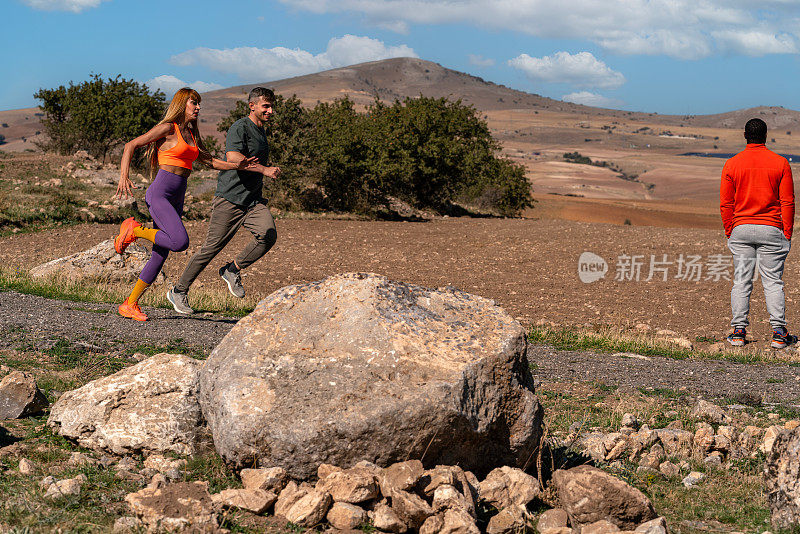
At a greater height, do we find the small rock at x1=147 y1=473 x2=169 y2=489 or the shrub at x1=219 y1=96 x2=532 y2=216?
the shrub at x1=219 y1=96 x2=532 y2=216

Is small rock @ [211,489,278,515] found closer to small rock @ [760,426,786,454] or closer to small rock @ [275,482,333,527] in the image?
small rock @ [275,482,333,527]

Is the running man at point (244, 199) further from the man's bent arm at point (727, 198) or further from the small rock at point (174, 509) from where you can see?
the man's bent arm at point (727, 198)

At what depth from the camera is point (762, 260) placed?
29.0ft

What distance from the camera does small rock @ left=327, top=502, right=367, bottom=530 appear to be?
3.39 meters

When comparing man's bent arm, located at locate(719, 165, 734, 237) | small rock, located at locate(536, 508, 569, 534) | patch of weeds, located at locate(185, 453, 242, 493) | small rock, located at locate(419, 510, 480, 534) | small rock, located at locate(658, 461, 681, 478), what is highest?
man's bent arm, located at locate(719, 165, 734, 237)

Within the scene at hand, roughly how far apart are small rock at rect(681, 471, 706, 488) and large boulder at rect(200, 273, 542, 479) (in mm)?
1056

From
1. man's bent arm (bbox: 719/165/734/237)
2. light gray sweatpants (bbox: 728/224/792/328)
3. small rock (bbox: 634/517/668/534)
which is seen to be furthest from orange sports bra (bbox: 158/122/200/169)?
light gray sweatpants (bbox: 728/224/792/328)

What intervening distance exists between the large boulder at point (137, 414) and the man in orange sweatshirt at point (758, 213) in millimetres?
6724

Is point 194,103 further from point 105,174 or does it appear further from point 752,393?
point 105,174

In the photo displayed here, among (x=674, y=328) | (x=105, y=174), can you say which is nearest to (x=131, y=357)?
(x=674, y=328)

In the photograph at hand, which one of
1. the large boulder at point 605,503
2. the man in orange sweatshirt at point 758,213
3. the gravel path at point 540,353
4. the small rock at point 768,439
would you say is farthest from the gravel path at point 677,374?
the large boulder at point 605,503

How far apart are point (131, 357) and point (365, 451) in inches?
139

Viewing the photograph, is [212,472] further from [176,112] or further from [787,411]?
[787,411]

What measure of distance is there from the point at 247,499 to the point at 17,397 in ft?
7.21
